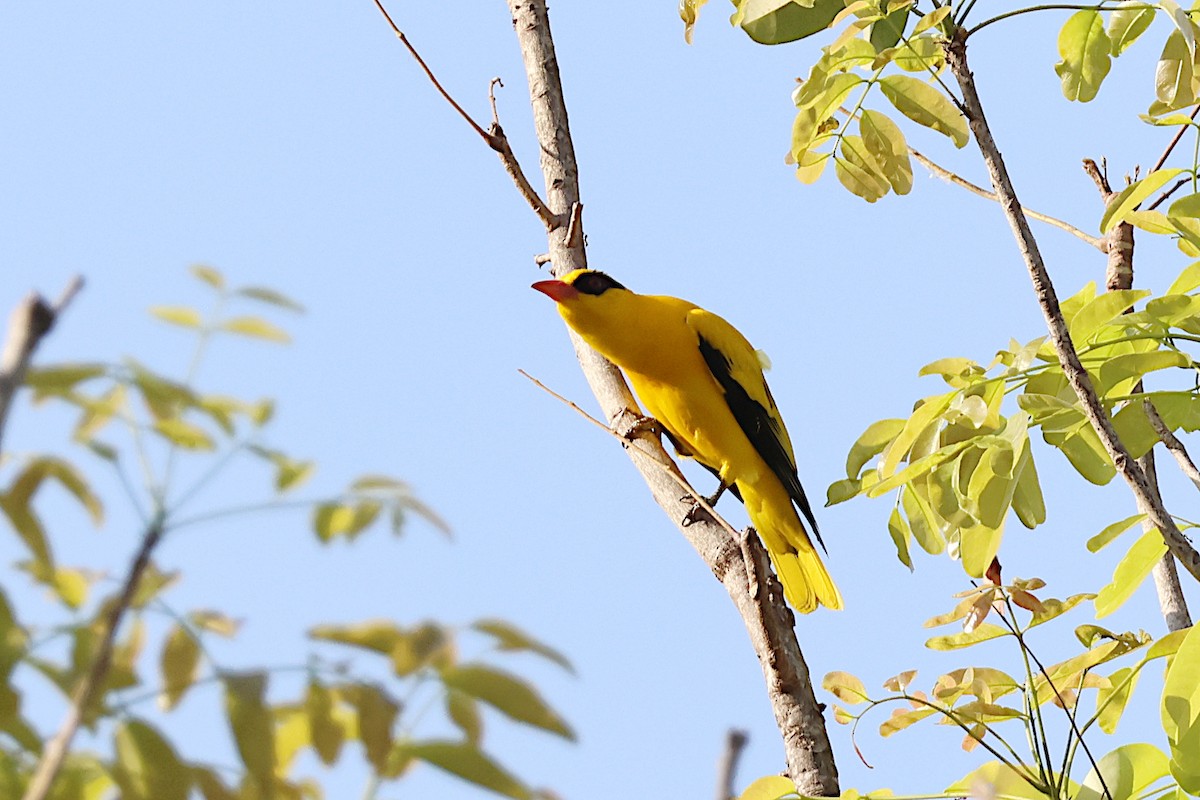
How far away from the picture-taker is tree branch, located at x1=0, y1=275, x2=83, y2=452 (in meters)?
0.57

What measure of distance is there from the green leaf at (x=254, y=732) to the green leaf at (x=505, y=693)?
10 cm

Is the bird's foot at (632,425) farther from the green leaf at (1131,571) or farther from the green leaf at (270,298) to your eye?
the green leaf at (270,298)

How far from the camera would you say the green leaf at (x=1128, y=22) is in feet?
8.21

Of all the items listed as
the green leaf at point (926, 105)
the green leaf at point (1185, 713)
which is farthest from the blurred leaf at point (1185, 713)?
the green leaf at point (926, 105)

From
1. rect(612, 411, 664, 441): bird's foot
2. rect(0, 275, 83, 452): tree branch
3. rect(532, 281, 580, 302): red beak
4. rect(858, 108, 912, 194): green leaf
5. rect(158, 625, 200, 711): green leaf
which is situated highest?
rect(532, 281, 580, 302): red beak

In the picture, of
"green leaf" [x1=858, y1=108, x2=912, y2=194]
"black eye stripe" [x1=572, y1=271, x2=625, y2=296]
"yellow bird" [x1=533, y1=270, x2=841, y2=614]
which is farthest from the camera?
"yellow bird" [x1=533, y1=270, x2=841, y2=614]

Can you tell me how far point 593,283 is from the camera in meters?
3.77

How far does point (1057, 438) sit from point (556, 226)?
1.59m

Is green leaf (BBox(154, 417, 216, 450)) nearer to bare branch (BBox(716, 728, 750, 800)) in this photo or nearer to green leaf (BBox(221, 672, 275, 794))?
green leaf (BBox(221, 672, 275, 794))

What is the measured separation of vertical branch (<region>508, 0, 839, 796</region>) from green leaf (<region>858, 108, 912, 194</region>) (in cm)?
90

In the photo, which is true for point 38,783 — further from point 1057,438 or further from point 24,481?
point 1057,438

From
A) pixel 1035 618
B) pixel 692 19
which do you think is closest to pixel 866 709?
pixel 1035 618

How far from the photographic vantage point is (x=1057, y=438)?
2.51m

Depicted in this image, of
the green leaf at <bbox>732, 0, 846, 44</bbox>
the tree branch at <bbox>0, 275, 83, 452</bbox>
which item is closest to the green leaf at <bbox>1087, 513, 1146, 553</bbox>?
the green leaf at <bbox>732, 0, 846, 44</bbox>
